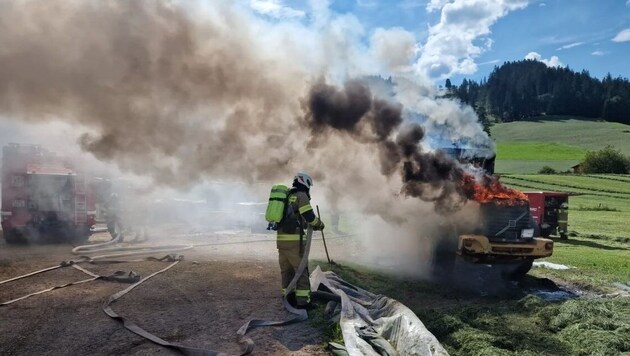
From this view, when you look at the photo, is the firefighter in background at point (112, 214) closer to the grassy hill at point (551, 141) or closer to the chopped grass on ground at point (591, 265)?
the chopped grass on ground at point (591, 265)

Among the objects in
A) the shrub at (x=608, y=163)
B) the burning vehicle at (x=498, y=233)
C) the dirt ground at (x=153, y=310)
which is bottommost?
the dirt ground at (x=153, y=310)

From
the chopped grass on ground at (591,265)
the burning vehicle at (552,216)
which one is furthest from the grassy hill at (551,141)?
the chopped grass on ground at (591,265)

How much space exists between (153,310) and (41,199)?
943 centimetres

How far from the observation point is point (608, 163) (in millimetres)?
60594

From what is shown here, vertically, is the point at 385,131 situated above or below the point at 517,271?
above

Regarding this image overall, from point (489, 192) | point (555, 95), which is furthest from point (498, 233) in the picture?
point (555, 95)

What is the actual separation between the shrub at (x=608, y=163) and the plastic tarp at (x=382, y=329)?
6370 cm

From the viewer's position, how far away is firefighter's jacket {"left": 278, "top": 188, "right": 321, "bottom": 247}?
7594 mm

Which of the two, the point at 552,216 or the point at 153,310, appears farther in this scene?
the point at 552,216

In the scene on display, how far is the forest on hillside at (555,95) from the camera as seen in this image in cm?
11300

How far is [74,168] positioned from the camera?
15656 mm

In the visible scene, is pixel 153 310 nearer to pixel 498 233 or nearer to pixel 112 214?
pixel 498 233

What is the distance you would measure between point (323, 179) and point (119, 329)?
328 inches

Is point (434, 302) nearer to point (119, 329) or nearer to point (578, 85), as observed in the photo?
point (119, 329)
